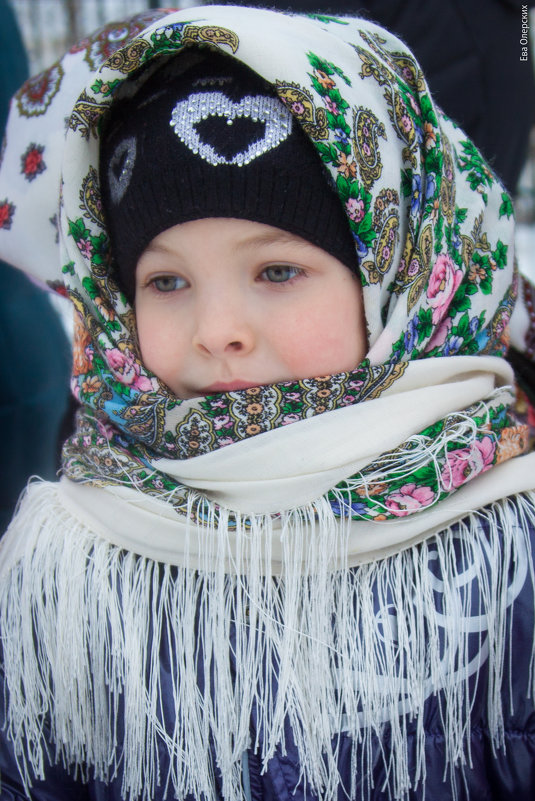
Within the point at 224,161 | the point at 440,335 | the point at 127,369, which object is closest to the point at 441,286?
the point at 440,335

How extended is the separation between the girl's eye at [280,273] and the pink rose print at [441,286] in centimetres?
16

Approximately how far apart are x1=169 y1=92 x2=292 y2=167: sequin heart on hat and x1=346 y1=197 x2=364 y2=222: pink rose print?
0.35 feet

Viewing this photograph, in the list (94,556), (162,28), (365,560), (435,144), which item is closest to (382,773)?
(365,560)

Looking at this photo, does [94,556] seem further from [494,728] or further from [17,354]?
[17,354]

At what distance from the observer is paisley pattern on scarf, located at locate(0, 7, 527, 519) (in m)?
0.83

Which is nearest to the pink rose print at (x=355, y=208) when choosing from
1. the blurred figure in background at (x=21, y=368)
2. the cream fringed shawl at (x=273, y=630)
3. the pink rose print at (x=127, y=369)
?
the cream fringed shawl at (x=273, y=630)

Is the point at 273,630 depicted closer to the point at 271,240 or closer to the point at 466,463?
the point at 466,463

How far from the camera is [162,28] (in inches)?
33.5

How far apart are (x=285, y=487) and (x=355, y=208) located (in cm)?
34

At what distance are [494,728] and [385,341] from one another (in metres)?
0.47

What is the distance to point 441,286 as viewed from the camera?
2.90ft

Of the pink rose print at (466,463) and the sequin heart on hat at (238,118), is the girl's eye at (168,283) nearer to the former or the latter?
the sequin heart on hat at (238,118)

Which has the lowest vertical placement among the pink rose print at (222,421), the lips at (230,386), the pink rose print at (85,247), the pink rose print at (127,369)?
the pink rose print at (222,421)

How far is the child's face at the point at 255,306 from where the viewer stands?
0.84 metres
